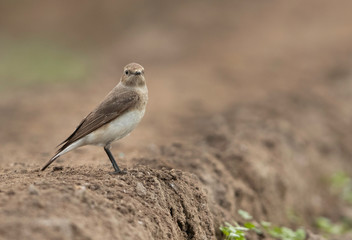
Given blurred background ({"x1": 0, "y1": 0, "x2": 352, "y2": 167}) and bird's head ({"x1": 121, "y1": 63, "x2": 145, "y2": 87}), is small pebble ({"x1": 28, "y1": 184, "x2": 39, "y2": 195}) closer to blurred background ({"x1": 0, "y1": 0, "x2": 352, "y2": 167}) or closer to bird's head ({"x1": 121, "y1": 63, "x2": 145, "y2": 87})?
bird's head ({"x1": 121, "y1": 63, "x2": 145, "y2": 87})

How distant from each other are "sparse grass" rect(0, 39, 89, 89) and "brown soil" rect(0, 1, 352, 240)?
96 cm

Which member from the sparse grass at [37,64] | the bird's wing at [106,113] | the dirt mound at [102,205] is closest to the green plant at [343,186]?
the dirt mound at [102,205]

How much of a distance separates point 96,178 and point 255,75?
12007mm

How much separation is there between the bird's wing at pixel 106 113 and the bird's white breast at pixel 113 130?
5 cm

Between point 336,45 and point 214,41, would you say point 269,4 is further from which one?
point 336,45

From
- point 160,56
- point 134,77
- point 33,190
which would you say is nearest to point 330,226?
point 134,77

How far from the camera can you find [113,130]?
21.1 feet

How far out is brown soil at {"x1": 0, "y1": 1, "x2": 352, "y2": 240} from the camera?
502 cm

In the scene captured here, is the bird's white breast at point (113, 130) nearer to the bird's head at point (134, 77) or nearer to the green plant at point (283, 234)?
the bird's head at point (134, 77)

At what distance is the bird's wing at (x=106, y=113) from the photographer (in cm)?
641

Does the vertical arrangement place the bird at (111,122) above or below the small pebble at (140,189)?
above

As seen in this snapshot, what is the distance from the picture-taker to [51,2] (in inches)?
1075

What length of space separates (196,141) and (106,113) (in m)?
3.57

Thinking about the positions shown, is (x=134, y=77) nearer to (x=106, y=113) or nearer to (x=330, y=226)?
(x=106, y=113)
